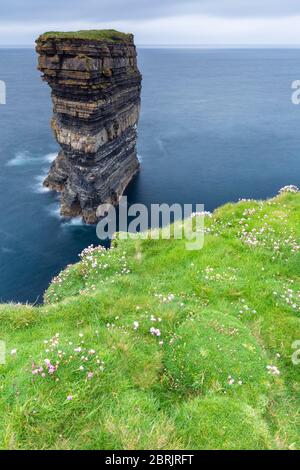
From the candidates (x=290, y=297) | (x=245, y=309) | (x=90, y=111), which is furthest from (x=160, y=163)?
(x=245, y=309)

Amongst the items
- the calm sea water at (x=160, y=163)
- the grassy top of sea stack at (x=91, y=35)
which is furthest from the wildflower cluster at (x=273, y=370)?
the grassy top of sea stack at (x=91, y=35)

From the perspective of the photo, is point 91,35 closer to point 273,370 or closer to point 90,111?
point 90,111

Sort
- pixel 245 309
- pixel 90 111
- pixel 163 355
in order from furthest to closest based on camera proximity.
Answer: pixel 90 111, pixel 245 309, pixel 163 355

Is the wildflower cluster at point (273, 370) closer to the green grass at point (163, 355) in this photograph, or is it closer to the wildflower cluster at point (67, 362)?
the green grass at point (163, 355)

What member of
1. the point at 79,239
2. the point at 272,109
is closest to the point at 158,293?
the point at 79,239

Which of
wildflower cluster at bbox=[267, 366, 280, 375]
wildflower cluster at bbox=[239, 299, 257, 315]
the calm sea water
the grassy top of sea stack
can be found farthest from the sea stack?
wildflower cluster at bbox=[267, 366, 280, 375]

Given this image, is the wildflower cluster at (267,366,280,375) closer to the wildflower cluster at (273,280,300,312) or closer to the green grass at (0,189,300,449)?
the green grass at (0,189,300,449)
